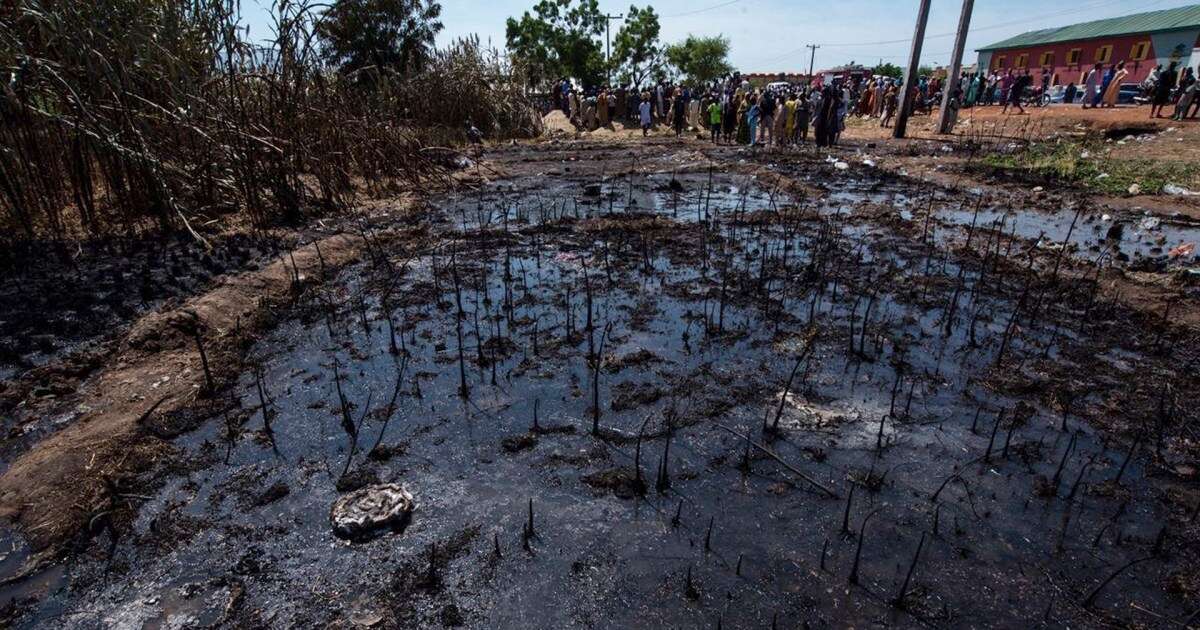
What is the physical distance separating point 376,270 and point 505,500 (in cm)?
402

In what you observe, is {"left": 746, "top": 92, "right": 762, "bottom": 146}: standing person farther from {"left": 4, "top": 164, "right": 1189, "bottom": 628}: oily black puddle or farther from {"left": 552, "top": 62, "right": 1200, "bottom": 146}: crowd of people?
{"left": 4, "top": 164, "right": 1189, "bottom": 628}: oily black puddle

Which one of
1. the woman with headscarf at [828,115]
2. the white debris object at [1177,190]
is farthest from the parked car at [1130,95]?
the white debris object at [1177,190]

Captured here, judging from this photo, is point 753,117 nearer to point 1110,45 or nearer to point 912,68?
point 912,68

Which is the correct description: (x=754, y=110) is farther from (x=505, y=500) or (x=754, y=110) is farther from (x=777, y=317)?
(x=505, y=500)

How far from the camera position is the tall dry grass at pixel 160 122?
5328mm

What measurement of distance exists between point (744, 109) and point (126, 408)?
60.0 ft

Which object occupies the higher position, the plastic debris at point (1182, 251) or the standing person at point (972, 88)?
the standing person at point (972, 88)

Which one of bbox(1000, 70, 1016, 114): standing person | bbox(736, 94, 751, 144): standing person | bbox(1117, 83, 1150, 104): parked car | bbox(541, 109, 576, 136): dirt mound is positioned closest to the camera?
bbox(736, 94, 751, 144): standing person

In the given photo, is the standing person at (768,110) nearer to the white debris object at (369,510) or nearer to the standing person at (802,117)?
the standing person at (802,117)

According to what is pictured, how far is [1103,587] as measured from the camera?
233 centimetres

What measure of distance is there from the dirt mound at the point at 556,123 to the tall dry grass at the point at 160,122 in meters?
13.8

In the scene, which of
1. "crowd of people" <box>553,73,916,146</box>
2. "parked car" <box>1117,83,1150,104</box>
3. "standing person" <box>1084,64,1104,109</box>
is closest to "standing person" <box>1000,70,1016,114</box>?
"standing person" <box>1084,64,1104,109</box>

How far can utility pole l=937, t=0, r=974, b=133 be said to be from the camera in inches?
566

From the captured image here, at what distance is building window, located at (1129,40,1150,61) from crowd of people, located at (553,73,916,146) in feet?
48.5
